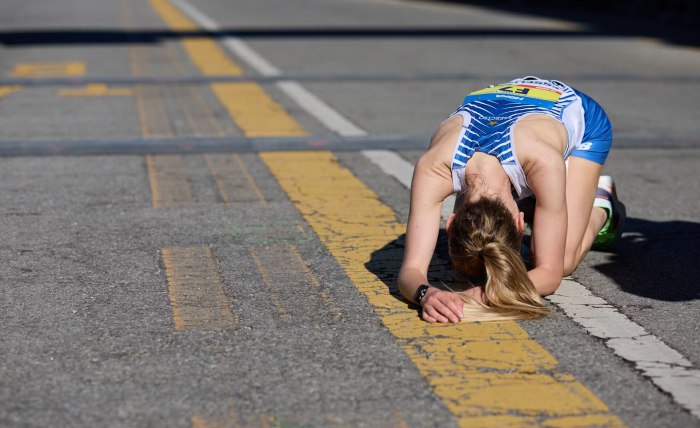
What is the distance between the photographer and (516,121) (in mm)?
4438

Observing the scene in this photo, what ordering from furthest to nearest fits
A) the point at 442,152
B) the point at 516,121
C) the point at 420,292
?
the point at 516,121 → the point at 442,152 → the point at 420,292

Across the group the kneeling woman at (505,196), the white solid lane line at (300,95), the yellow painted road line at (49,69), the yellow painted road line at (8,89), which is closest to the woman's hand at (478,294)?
the kneeling woman at (505,196)

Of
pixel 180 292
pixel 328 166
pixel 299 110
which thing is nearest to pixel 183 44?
pixel 299 110

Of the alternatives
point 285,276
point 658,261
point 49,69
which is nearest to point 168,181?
point 285,276

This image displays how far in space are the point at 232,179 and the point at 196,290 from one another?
95.3 inches

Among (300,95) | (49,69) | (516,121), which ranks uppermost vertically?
(516,121)

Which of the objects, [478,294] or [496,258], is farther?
[478,294]

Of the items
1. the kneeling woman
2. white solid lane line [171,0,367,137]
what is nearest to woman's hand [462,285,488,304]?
the kneeling woman

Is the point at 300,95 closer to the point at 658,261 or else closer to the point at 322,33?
the point at 658,261

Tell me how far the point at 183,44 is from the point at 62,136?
9436 mm

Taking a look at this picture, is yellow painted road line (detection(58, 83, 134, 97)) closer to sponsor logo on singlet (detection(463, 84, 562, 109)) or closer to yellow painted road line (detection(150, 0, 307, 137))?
yellow painted road line (detection(150, 0, 307, 137))

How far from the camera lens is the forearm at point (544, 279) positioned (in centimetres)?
420

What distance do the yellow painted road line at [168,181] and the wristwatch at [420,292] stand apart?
2.26m

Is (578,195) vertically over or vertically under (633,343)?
over
